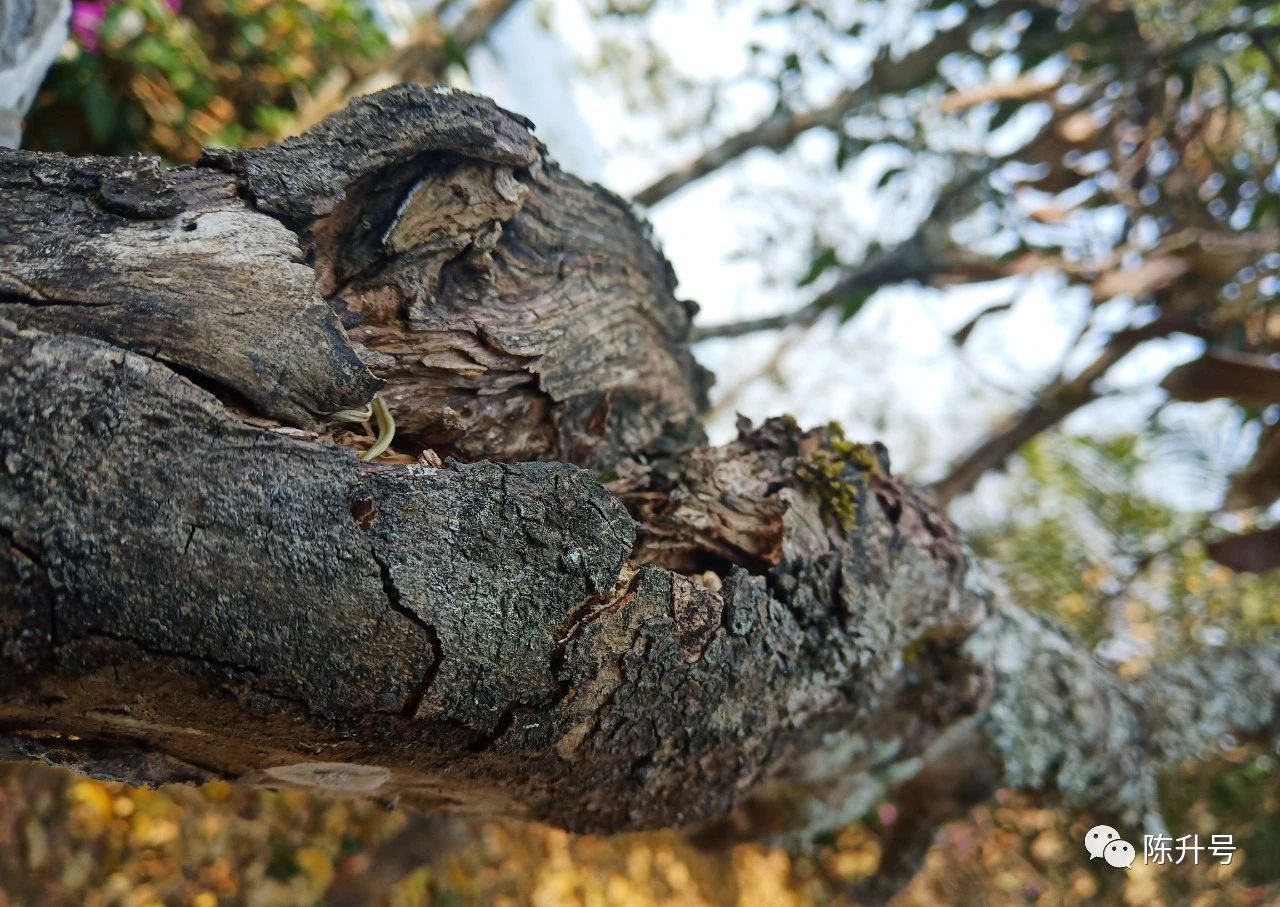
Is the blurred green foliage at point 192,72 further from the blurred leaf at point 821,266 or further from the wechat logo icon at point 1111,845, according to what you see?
the wechat logo icon at point 1111,845

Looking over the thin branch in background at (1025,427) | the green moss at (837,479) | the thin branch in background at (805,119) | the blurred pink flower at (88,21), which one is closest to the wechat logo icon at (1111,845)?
the thin branch in background at (1025,427)

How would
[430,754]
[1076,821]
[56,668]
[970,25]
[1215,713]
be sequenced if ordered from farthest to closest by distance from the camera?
[1076,821], [970,25], [1215,713], [430,754], [56,668]

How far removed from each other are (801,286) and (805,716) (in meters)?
2.11

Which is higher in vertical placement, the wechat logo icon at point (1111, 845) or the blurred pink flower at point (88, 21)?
the blurred pink flower at point (88, 21)

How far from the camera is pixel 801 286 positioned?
3055 mm

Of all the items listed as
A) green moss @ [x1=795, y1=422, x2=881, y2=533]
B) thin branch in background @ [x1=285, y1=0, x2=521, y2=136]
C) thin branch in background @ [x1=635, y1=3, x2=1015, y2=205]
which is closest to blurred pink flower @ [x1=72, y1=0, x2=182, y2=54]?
thin branch in background @ [x1=285, y1=0, x2=521, y2=136]

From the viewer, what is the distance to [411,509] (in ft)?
2.81

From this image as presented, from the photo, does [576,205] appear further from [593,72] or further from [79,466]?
[593,72]

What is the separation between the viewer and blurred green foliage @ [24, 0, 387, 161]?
9.27 feet

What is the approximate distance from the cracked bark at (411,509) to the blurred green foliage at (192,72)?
2281mm

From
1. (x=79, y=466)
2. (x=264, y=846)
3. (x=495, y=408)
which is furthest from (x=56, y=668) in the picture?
(x=264, y=846)

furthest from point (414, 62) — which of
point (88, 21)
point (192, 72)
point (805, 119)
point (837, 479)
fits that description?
point (837, 479)

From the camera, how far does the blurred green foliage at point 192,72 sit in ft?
9.27

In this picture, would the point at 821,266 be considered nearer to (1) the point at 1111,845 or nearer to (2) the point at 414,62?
(2) the point at 414,62
